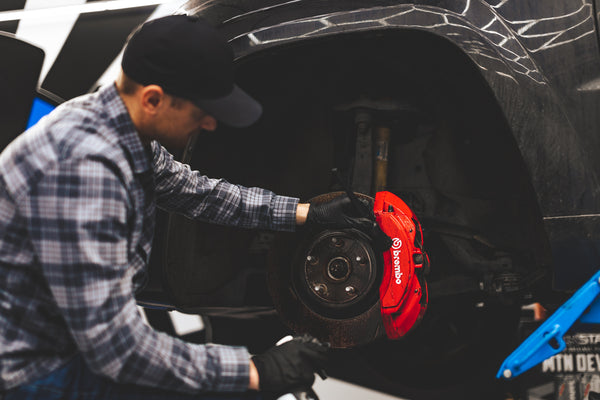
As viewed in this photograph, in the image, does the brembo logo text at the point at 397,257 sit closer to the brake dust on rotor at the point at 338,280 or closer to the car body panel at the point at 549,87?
the brake dust on rotor at the point at 338,280

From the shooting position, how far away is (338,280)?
1441 millimetres

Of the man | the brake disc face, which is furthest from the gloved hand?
the man

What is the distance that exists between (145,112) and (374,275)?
83 centimetres

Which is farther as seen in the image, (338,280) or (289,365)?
(338,280)

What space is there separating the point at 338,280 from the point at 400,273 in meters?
0.23

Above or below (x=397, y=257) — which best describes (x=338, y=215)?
above

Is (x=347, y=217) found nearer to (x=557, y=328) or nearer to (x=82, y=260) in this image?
(x=557, y=328)

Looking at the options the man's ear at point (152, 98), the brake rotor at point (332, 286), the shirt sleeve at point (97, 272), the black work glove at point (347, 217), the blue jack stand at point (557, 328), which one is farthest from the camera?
the brake rotor at point (332, 286)

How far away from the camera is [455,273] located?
1.59 meters

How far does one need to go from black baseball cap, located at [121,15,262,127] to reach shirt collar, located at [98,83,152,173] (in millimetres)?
62

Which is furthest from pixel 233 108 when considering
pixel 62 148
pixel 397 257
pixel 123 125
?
pixel 397 257

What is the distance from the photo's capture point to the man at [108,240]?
0.79m

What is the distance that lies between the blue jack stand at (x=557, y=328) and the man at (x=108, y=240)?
22.4 inches

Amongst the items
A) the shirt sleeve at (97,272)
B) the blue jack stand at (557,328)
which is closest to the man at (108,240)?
the shirt sleeve at (97,272)
